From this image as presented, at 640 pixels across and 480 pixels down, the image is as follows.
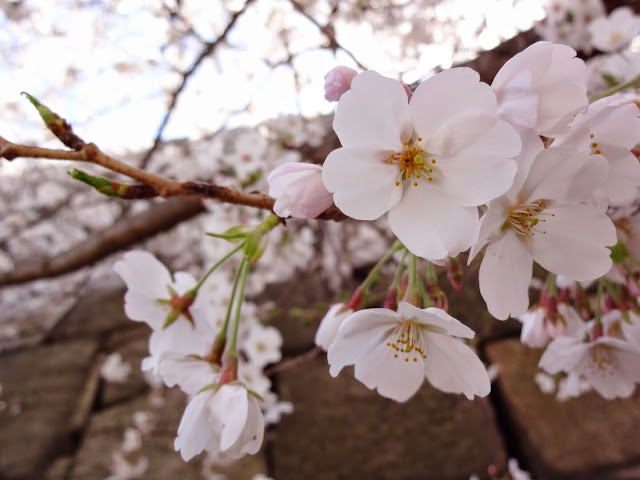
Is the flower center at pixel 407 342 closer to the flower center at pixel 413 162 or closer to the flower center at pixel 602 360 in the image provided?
the flower center at pixel 413 162

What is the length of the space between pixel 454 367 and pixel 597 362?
0.84 ft

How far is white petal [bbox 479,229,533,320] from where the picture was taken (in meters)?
0.33

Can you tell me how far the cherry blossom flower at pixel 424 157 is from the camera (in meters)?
0.31

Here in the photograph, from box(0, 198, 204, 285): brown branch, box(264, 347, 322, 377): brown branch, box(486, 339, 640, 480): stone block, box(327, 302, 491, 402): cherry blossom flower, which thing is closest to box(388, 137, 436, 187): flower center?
box(327, 302, 491, 402): cherry blossom flower

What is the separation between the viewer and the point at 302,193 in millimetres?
344

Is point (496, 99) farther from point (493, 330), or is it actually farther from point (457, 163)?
point (493, 330)

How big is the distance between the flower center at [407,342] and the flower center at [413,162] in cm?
13

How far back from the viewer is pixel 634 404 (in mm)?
1694

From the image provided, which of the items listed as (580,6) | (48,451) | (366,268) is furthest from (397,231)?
(48,451)

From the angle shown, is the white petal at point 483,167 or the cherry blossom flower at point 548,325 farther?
the cherry blossom flower at point 548,325

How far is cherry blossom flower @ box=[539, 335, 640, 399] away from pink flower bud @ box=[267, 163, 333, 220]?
1.18 ft

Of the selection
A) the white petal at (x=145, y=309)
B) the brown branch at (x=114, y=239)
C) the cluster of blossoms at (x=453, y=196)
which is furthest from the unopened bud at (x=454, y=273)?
the brown branch at (x=114, y=239)

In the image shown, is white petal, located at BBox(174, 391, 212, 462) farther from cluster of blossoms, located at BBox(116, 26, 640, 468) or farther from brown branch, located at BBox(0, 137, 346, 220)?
brown branch, located at BBox(0, 137, 346, 220)

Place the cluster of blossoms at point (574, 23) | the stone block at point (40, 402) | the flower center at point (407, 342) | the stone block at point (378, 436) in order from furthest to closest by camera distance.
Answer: the stone block at point (40, 402), the stone block at point (378, 436), the cluster of blossoms at point (574, 23), the flower center at point (407, 342)
